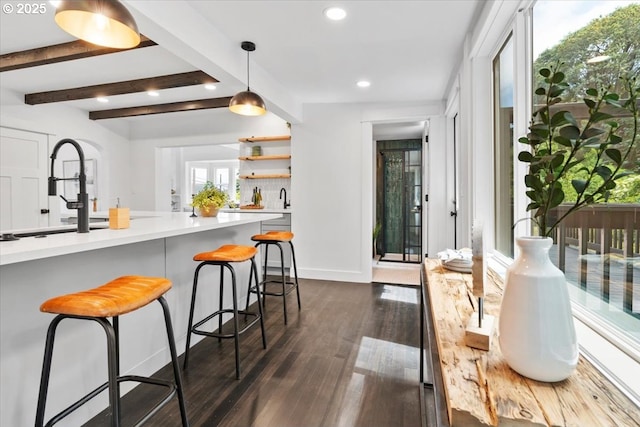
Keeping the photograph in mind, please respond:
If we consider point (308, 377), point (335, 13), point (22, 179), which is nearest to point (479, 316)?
point (308, 377)

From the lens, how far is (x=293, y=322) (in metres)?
3.02

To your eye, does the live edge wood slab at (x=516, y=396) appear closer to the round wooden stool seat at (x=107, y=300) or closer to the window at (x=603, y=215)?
the window at (x=603, y=215)

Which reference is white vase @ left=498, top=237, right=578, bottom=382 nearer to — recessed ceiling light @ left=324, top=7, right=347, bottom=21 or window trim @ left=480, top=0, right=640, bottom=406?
window trim @ left=480, top=0, right=640, bottom=406

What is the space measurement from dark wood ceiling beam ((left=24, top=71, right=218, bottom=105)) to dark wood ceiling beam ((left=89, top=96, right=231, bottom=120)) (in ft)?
2.98

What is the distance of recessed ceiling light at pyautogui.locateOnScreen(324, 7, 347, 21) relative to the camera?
2.34 metres

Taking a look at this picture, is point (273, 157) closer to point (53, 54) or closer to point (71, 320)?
point (53, 54)

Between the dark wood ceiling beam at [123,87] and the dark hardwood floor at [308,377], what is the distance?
2.78 m

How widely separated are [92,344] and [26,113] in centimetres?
483

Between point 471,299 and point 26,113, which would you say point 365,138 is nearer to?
point 471,299

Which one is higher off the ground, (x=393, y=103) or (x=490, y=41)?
(x=393, y=103)


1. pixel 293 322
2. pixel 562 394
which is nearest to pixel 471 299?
pixel 562 394

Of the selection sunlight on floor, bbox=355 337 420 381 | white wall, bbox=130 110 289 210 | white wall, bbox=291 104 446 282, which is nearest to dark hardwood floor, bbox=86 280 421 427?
sunlight on floor, bbox=355 337 420 381

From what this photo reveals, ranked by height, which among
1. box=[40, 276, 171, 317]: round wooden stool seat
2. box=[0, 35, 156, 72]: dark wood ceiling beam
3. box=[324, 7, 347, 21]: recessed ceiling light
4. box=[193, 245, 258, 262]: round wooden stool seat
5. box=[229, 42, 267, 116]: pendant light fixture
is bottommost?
box=[40, 276, 171, 317]: round wooden stool seat

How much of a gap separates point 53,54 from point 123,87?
3.24ft
